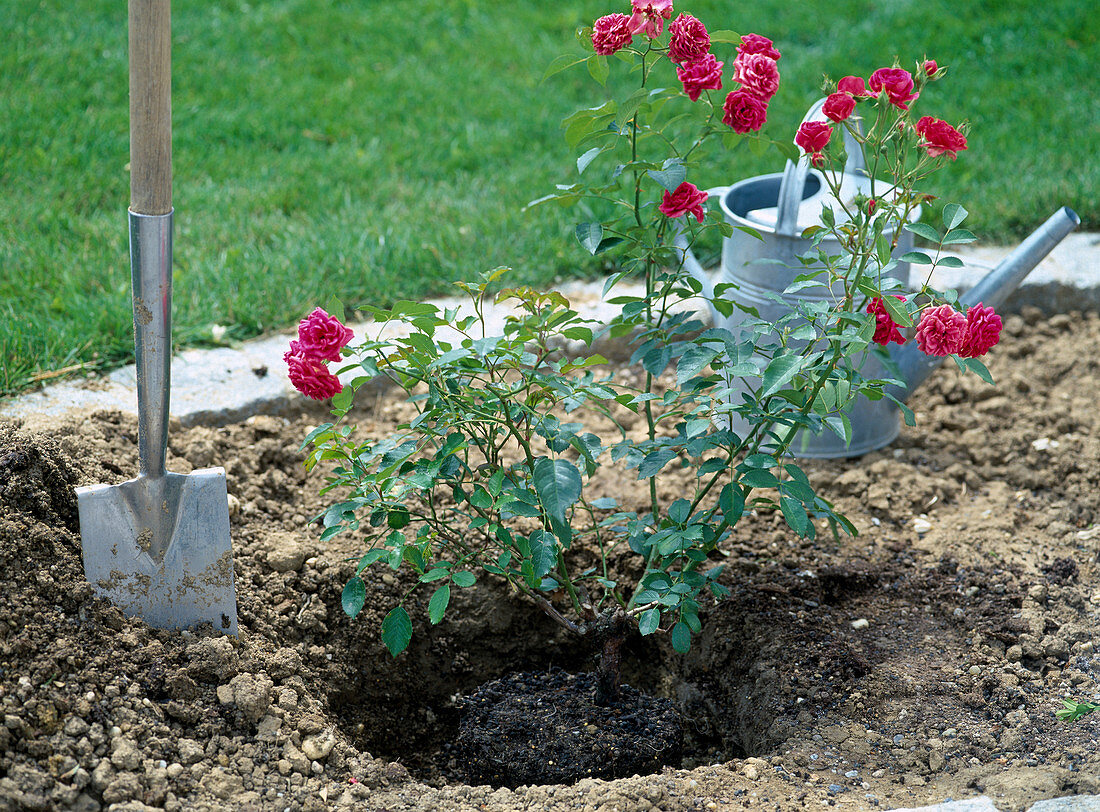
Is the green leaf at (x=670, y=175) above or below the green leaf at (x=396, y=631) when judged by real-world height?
above

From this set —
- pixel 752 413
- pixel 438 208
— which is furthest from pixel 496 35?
pixel 752 413

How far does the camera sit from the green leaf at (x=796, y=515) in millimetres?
1778

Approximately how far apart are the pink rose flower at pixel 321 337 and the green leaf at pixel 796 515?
810 mm

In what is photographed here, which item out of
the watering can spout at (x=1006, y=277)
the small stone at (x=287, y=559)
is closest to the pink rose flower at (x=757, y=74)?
the watering can spout at (x=1006, y=277)

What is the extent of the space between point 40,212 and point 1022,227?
3.57m

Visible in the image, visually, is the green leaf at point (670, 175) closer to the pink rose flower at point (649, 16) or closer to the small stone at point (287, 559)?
the pink rose flower at point (649, 16)

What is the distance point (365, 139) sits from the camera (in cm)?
445

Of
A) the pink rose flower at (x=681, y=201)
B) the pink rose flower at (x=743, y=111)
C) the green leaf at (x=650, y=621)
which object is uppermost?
the pink rose flower at (x=743, y=111)

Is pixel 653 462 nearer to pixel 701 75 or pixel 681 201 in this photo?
pixel 681 201

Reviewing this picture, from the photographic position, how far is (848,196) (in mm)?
2541

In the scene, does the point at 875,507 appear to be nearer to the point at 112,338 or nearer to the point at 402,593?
the point at 402,593

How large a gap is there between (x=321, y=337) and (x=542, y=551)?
52 cm

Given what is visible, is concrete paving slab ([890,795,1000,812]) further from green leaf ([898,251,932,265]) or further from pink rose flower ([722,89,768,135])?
pink rose flower ([722,89,768,135])

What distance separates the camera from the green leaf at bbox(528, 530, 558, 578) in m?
1.74
